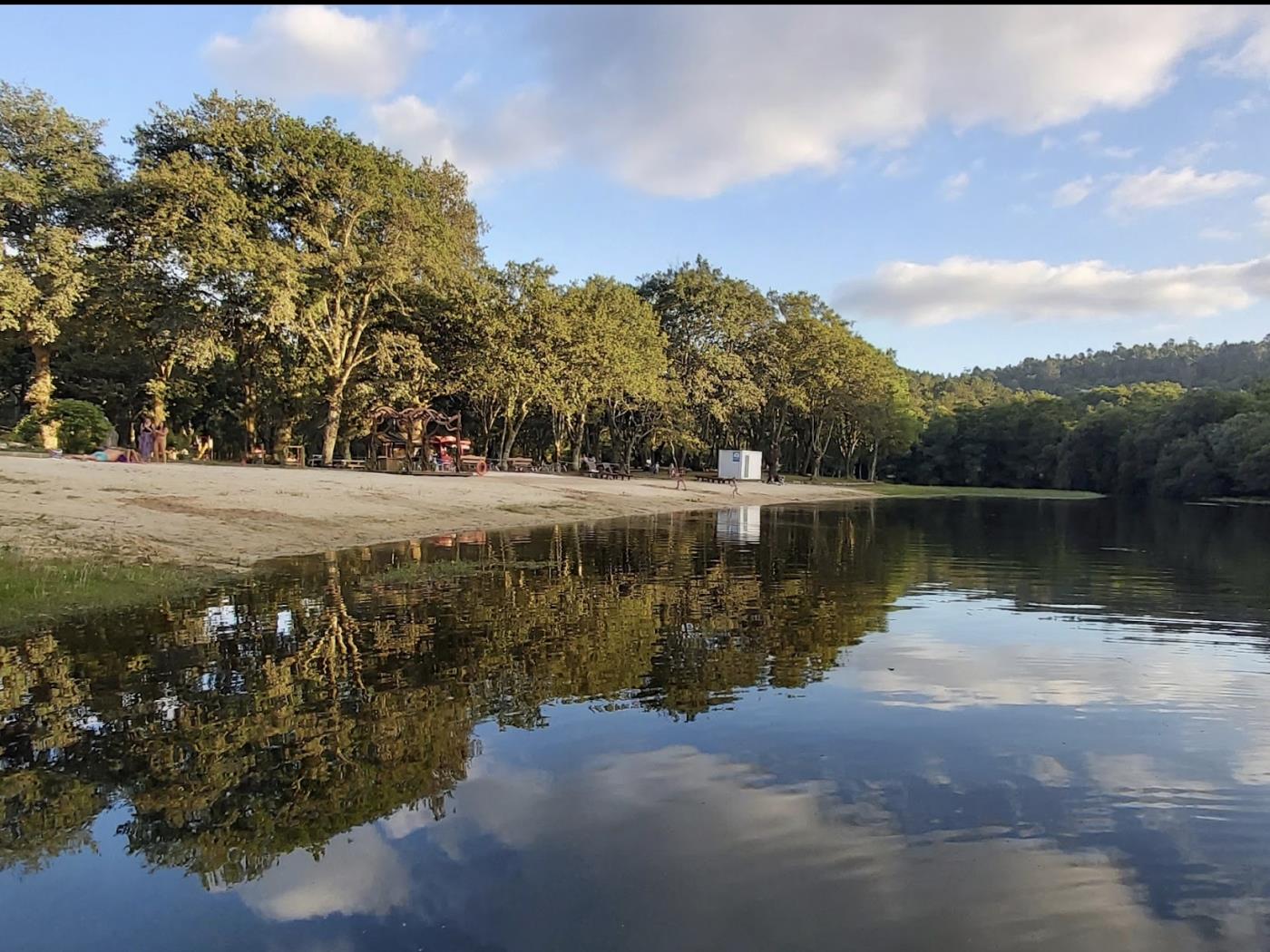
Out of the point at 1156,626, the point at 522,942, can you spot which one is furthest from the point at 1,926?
the point at 1156,626

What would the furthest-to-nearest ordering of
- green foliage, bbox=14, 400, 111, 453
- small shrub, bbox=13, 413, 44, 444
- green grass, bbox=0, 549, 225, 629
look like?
small shrub, bbox=13, 413, 44, 444, green foliage, bbox=14, 400, 111, 453, green grass, bbox=0, 549, 225, 629

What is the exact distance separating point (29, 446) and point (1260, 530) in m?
59.1

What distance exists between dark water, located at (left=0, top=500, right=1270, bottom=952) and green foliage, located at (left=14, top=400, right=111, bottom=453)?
90.2 feet

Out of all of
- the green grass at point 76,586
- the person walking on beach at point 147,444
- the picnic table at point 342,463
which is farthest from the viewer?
the picnic table at point 342,463

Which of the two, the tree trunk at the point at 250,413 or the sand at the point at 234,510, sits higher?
the tree trunk at the point at 250,413

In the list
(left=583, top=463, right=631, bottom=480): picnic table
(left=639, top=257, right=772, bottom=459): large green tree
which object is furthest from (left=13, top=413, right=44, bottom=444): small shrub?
(left=639, top=257, right=772, bottom=459): large green tree

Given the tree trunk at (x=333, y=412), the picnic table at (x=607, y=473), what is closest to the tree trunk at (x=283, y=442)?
the tree trunk at (x=333, y=412)

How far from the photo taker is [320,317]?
43156 mm

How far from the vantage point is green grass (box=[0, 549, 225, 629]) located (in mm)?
11305

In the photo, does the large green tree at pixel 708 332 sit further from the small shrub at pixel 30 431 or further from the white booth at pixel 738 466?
the small shrub at pixel 30 431

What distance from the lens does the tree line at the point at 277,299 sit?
39.7 metres

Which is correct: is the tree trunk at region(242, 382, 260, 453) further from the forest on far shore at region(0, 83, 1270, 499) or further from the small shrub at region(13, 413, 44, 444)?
the small shrub at region(13, 413, 44, 444)

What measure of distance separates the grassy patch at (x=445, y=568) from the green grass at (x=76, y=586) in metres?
3.17

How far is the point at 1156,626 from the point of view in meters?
13.5
